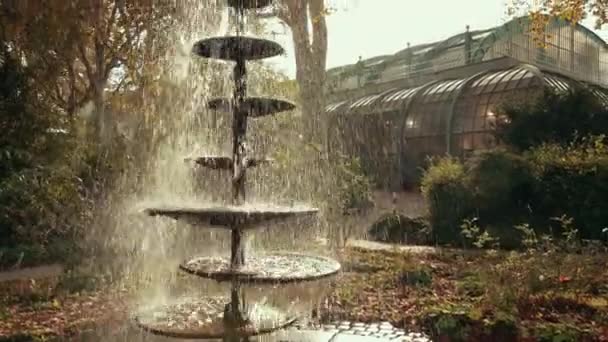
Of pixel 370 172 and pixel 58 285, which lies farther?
pixel 370 172

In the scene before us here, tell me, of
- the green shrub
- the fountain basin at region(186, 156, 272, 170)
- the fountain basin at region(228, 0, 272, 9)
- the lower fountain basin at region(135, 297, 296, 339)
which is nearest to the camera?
the lower fountain basin at region(135, 297, 296, 339)

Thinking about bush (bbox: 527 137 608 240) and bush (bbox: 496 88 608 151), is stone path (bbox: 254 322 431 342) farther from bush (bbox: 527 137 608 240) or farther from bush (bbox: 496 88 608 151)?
bush (bbox: 496 88 608 151)

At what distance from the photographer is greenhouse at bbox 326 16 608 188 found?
14750 mm

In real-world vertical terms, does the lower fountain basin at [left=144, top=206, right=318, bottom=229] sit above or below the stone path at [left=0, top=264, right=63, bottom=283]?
above

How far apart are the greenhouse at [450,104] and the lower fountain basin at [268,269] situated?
9.46 metres

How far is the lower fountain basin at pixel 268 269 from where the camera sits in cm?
361

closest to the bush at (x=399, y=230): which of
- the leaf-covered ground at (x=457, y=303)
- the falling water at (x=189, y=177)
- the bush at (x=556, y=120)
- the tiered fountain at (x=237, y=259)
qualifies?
the falling water at (x=189, y=177)

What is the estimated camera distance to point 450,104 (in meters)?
16.1

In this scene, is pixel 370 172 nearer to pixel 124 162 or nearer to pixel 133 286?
pixel 124 162

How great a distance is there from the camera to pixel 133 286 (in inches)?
254

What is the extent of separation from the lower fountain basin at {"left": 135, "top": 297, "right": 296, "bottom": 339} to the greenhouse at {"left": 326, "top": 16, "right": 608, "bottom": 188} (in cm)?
950

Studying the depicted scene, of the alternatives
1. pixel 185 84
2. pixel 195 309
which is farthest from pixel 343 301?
pixel 185 84

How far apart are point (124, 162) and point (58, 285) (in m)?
4.14

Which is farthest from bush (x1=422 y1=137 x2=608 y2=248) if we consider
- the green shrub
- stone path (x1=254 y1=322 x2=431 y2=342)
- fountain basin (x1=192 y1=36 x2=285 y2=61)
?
fountain basin (x1=192 y1=36 x2=285 y2=61)
